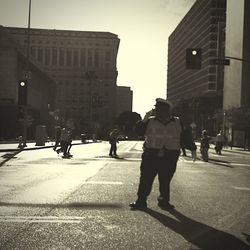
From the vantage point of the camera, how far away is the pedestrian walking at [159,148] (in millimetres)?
8367

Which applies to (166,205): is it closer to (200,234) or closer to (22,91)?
(200,234)

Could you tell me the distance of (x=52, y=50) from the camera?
164m

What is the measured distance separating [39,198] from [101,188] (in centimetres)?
211

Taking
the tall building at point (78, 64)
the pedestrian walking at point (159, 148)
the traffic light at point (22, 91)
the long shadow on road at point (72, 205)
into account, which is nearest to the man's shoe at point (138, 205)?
the pedestrian walking at point (159, 148)

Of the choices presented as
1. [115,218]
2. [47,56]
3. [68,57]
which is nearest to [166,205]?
[115,218]

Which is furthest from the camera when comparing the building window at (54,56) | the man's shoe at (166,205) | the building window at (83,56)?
the building window at (83,56)

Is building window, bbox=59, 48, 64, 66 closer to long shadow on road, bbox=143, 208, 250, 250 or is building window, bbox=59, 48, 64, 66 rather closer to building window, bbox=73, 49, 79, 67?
building window, bbox=73, 49, 79, 67

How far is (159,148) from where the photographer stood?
8352mm

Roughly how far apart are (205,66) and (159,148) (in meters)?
146

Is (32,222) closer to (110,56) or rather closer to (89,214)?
(89,214)

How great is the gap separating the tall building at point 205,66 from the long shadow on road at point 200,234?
A: 111398 millimetres

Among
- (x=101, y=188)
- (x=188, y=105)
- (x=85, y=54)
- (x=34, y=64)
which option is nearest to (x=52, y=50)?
(x=85, y=54)

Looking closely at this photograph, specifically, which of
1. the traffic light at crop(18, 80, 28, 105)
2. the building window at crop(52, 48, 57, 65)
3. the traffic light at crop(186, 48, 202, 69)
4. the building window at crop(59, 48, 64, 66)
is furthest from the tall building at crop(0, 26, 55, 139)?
the building window at crop(52, 48, 57, 65)

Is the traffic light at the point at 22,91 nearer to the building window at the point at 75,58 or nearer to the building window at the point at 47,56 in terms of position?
the building window at the point at 47,56
